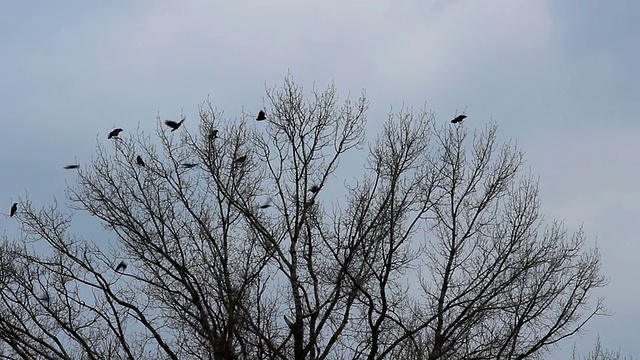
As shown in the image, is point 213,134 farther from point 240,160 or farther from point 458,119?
point 458,119

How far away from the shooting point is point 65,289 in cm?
1630

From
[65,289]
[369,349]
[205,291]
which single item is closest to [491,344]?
[369,349]

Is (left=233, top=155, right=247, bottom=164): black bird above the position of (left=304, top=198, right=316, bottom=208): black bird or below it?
above

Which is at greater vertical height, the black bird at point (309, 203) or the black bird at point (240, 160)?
the black bird at point (240, 160)

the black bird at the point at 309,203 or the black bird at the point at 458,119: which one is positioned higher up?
the black bird at the point at 458,119

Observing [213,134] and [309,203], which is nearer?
[213,134]

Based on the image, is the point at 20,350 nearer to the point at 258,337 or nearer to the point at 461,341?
the point at 258,337

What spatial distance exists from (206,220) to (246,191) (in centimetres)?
87

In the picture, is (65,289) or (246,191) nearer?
(65,289)

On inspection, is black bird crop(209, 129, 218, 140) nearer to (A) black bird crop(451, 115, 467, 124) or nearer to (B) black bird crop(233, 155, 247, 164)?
(B) black bird crop(233, 155, 247, 164)

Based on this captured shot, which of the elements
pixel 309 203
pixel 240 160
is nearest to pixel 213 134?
pixel 240 160

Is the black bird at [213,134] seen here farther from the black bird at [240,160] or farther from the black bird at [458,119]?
the black bird at [458,119]

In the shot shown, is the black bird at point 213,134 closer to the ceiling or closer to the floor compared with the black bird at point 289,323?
closer to the ceiling

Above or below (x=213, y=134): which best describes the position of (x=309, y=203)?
below
